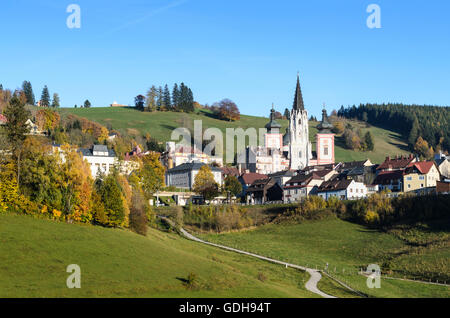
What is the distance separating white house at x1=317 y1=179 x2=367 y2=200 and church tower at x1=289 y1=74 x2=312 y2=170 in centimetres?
5168

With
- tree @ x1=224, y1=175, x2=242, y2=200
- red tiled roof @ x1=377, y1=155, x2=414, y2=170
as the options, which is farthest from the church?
tree @ x1=224, y1=175, x2=242, y2=200

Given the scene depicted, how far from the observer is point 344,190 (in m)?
102

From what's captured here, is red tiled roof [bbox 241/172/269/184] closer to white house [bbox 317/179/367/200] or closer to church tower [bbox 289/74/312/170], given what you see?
white house [bbox 317/179/367/200]

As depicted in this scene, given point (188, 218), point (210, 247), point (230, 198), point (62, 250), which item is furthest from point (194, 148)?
point (62, 250)

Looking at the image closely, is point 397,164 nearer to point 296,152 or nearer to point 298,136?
point 296,152

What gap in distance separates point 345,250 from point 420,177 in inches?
1597

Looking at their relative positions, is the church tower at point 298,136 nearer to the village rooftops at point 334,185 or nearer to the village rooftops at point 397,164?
the village rooftops at point 397,164

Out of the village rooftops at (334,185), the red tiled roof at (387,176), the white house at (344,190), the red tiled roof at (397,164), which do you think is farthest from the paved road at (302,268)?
the red tiled roof at (397,164)

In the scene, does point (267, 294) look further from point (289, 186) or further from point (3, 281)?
point (289, 186)

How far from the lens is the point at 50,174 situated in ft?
206

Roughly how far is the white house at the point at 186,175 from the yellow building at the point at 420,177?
36551 mm

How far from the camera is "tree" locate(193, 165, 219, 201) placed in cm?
10825
